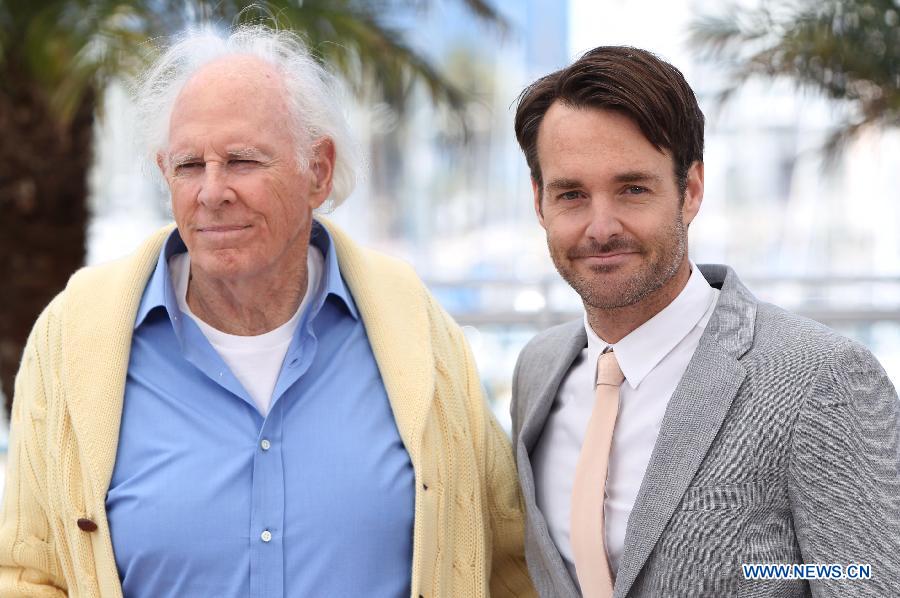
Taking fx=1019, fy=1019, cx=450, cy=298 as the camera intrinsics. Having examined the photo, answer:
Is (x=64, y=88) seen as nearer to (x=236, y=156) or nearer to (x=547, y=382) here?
(x=236, y=156)

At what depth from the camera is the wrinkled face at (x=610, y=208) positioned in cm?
200

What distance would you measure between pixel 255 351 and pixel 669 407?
37.6 inches

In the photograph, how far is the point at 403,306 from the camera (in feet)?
8.29

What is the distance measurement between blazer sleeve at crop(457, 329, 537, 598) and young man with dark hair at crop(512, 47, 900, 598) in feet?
0.62

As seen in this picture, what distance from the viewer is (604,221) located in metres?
1.99

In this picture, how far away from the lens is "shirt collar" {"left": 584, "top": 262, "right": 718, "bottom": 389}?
2.08 m

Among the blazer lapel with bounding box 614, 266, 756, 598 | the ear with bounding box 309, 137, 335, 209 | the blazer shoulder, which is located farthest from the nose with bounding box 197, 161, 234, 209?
the blazer shoulder

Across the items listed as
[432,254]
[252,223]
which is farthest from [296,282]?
[432,254]

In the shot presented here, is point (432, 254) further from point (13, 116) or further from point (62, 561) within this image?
point (62, 561)

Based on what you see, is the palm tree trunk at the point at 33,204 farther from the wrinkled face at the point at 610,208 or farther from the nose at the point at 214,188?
the wrinkled face at the point at 610,208

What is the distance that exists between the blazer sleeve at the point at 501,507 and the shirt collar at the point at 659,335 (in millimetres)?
514

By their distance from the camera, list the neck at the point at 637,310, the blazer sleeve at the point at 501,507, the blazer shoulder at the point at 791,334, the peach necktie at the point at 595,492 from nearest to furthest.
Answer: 1. the blazer shoulder at the point at 791,334
2. the peach necktie at the point at 595,492
3. the neck at the point at 637,310
4. the blazer sleeve at the point at 501,507

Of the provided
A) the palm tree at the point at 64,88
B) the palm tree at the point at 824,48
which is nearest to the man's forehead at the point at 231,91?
the palm tree at the point at 64,88

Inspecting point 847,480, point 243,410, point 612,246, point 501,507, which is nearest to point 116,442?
point 243,410
